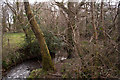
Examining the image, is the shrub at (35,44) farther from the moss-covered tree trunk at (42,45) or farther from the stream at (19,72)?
the moss-covered tree trunk at (42,45)

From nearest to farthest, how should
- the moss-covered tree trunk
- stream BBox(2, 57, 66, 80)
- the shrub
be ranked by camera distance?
the moss-covered tree trunk < stream BBox(2, 57, 66, 80) < the shrub

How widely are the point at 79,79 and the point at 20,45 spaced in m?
4.72

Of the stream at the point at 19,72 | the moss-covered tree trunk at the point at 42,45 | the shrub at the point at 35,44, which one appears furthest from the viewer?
the shrub at the point at 35,44

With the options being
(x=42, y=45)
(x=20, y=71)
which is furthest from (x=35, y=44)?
(x=42, y=45)

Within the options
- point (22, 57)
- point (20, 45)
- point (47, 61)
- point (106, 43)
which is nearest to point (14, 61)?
point (22, 57)

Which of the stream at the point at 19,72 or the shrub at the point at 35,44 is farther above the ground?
Answer: the shrub at the point at 35,44

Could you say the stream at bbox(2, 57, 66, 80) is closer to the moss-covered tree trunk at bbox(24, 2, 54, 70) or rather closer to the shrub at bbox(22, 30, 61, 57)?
the shrub at bbox(22, 30, 61, 57)

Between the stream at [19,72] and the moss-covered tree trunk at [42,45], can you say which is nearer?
the moss-covered tree trunk at [42,45]

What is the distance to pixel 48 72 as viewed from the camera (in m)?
3.62

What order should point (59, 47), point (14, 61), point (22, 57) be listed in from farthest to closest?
point (59, 47), point (22, 57), point (14, 61)

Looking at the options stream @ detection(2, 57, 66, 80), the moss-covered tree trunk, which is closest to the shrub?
stream @ detection(2, 57, 66, 80)

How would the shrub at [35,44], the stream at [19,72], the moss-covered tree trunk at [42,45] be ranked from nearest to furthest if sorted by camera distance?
the moss-covered tree trunk at [42,45] → the stream at [19,72] → the shrub at [35,44]

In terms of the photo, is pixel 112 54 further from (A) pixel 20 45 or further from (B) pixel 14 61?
(A) pixel 20 45

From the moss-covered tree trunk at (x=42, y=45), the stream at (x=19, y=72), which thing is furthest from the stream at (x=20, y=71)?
the moss-covered tree trunk at (x=42, y=45)
